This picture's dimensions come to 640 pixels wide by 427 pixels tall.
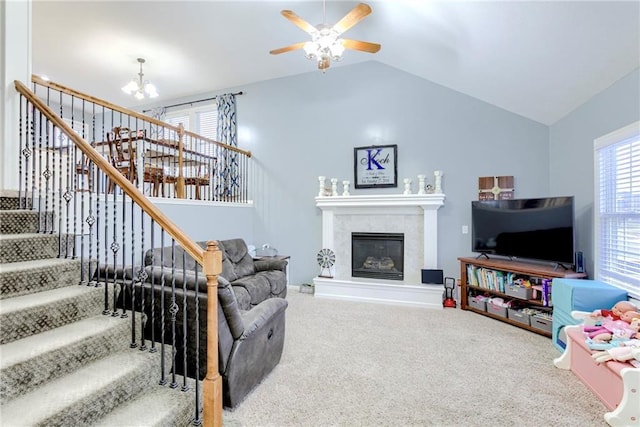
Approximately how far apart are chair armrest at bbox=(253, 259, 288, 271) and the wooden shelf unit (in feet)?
8.67

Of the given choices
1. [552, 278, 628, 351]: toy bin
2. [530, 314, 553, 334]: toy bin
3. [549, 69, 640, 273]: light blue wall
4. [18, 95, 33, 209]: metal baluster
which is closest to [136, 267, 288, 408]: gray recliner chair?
[18, 95, 33, 209]: metal baluster

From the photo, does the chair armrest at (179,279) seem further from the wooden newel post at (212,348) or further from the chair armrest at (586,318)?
the chair armrest at (586,318)

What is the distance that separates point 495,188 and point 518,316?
Answer: 186 centimetres

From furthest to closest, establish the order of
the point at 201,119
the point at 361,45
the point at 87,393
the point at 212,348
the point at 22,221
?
the point at 201,119 → the point at 361,45 → the point at 22,221 → the point at 212,348 → the point at 87,393

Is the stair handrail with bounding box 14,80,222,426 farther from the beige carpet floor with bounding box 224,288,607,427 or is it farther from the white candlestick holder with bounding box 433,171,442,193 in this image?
the white candlestick holder with bounding box 433,171,442,193

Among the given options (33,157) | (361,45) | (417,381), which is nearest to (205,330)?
(417,381)

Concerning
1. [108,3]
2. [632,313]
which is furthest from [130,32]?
[632,313]

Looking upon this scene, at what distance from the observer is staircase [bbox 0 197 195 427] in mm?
1475

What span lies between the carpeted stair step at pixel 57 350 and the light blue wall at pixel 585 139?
4.52 m

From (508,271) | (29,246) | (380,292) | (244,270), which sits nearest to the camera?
(29,246)

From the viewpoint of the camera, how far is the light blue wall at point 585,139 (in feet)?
9.27

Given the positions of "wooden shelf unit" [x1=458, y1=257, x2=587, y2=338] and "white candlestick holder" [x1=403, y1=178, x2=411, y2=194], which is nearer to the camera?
"wooden shelf unit" [x1=458, y1=257, x2=587, y2=338]

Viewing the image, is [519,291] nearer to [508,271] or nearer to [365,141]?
[508,271]

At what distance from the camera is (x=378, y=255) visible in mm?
5156
